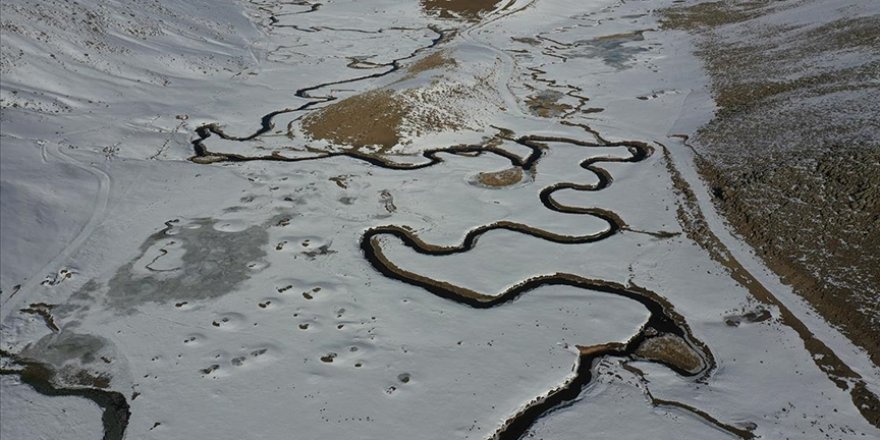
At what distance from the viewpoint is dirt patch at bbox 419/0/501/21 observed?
140ft

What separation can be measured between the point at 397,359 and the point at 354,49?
2584 cm

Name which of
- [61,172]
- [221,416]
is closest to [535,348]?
[221,416]

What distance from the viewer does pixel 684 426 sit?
1053 cm

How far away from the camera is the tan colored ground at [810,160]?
46.3ft

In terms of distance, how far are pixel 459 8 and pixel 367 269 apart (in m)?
33.0

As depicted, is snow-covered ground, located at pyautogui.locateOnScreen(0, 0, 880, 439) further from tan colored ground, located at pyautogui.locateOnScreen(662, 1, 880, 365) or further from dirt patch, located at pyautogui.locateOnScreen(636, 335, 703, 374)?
tan colored ground, located at pyautogui.locateOnScreen(662, 1, 880, 365)

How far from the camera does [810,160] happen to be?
18.4 m

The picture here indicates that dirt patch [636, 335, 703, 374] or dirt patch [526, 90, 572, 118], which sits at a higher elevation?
dirt patch [526, 90, 572, 118]

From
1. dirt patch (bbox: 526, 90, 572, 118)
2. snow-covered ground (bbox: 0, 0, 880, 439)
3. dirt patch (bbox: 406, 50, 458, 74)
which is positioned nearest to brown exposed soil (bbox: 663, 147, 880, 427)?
snow-covered ground (bbox: 0, 0, 880, 439)

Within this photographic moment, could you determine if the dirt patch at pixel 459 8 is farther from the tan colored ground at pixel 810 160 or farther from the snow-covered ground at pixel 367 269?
the tan colored ground at pixel 810 160

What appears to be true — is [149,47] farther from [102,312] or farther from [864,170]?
[864,170]

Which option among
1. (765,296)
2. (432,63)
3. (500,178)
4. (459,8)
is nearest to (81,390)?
(500,178)

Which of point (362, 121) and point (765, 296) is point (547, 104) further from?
point (765, 296)

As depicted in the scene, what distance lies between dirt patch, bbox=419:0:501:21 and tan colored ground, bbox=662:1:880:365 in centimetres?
1667
